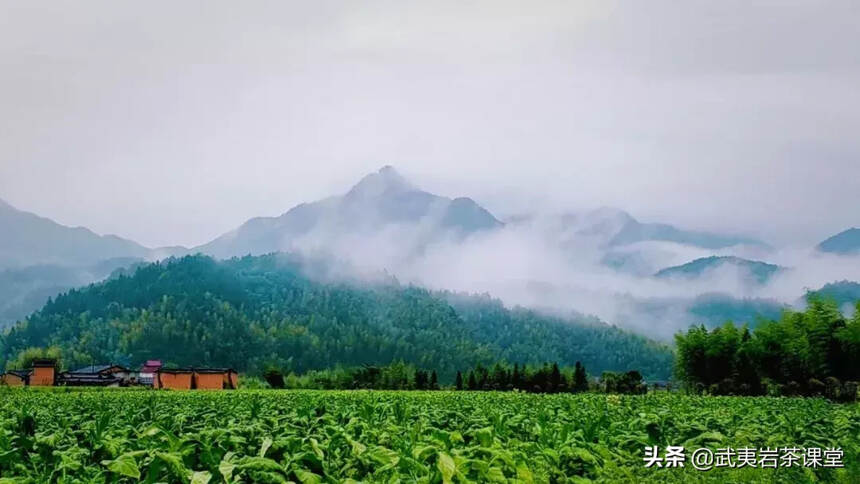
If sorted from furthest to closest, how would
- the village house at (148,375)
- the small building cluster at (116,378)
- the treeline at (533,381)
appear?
1. the village house at (148,375)
2. the small building cluster at (116,378)
3. the treeline at (533,381)

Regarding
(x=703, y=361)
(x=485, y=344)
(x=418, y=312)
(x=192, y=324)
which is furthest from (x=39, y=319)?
(x=703, y=361)

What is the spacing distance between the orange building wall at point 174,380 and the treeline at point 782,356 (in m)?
35.1

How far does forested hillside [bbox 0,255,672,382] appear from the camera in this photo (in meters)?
113

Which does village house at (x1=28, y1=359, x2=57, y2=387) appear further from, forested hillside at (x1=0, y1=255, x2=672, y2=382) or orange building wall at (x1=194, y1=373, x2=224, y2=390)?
forested hillside at (x1=0, y1=255, x2=672, y2=382)

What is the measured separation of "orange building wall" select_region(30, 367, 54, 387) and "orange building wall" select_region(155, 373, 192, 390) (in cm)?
745

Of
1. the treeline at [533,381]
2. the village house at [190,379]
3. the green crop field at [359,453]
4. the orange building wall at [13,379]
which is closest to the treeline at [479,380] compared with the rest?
the treeline at [533,381]

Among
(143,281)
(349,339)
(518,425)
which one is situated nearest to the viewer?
(518,425)

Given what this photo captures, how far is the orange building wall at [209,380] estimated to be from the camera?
2517 inches

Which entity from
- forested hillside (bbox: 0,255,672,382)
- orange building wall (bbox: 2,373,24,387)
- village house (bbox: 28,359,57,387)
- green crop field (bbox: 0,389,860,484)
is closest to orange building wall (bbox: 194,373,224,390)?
village house (bbox: 28,359,57,387)

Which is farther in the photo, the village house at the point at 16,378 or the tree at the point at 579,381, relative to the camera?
the village house at the point at 16,378

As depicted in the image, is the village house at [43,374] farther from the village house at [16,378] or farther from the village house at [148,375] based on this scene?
the village house at [148,375]

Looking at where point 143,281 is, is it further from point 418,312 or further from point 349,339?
point 418,312

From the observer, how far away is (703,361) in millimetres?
53938

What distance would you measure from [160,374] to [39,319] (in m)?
69.8
